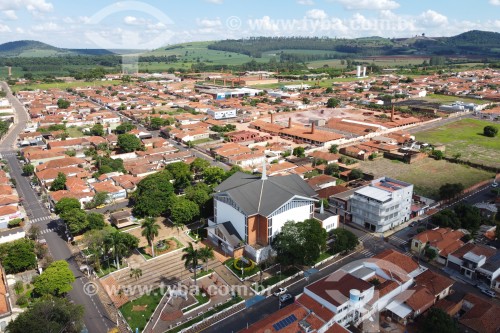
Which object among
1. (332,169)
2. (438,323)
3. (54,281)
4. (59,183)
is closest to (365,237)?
(438,323)

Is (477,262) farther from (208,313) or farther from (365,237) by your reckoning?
(208,313)

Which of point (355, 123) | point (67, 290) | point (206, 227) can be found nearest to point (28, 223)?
point (67, 290)

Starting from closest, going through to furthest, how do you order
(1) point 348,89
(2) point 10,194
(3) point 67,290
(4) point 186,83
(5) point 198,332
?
1. (5) point 198,332
2. (3) point 67,290
3. (2) point 10,194
4. (1) point 348,89
5. (4) point 186,83

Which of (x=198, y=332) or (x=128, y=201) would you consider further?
(x=128, y=201)

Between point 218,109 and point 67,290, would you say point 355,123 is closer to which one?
point 218,109

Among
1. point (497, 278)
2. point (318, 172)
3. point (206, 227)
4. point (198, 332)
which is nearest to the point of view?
point (198, 332)

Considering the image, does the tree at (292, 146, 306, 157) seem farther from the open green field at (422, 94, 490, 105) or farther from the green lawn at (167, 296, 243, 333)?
the open green field at (422, 94, 490, 105)

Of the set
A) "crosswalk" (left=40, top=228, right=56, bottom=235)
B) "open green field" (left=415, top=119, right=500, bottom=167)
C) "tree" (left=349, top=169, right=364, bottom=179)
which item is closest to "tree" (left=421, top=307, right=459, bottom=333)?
"tree" (left=349, top=169, right=364, bottom=179)
